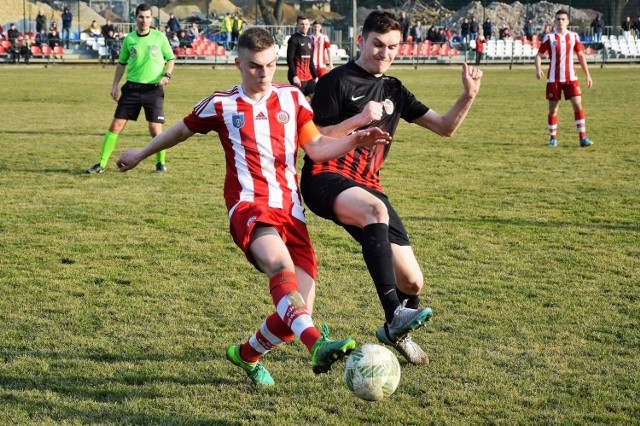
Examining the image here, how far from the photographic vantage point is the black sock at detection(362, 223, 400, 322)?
409 centimetres

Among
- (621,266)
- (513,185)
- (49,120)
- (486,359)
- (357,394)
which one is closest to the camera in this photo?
(357,394)

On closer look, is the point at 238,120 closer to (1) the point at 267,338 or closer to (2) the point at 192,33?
(1) the point at 267,338

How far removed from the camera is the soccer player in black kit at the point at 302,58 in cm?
1683

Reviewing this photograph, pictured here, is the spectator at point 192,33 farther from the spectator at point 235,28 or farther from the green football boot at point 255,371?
the green football boot at point 255,371

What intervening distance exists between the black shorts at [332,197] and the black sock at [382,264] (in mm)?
258

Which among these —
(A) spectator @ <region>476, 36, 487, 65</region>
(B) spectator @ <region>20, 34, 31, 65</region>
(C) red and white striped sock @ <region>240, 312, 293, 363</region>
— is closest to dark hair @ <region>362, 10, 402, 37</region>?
(C) red and white striped sock @ <region>240, 312, 293, 363</region>

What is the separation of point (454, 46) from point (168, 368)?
124 ft

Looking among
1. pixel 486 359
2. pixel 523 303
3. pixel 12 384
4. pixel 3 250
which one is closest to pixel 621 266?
pixel 523 303

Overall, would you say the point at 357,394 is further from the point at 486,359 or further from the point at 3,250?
the point at 3,250

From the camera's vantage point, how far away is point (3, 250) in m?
6.85

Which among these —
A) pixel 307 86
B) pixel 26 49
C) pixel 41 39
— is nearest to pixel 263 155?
pixel 307 86

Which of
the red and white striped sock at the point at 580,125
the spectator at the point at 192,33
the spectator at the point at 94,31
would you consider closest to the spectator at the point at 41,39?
the spectator at the point at 94,31

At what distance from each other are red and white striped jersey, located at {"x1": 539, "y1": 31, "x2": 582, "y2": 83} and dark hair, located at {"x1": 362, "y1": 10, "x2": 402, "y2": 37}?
9.54 metres

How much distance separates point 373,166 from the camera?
15.9ft
